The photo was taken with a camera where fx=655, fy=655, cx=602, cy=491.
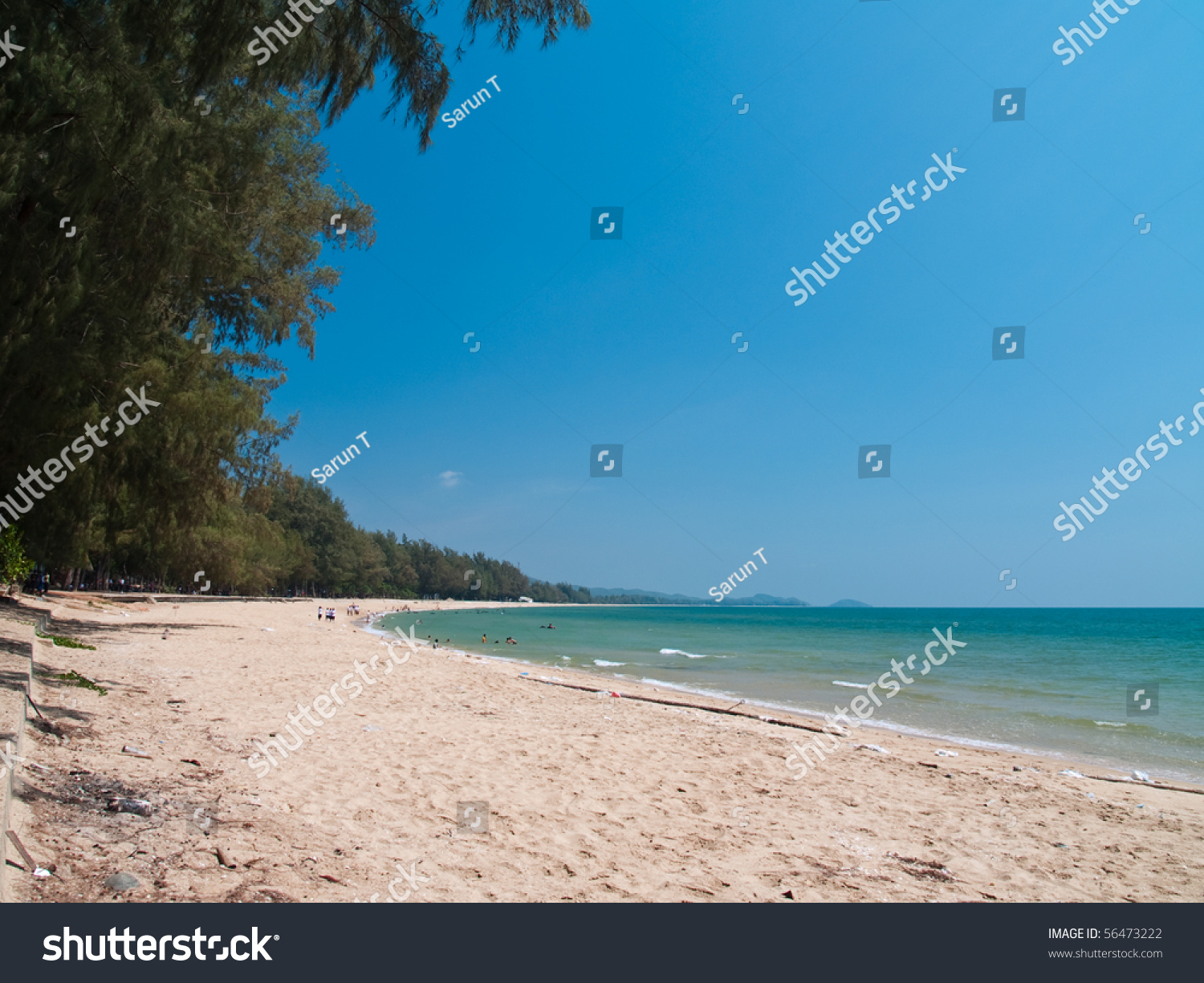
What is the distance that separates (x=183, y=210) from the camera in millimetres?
5562

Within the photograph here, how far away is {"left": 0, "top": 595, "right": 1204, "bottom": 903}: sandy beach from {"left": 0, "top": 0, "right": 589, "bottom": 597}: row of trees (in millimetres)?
3774

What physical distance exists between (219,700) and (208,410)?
7138 mm

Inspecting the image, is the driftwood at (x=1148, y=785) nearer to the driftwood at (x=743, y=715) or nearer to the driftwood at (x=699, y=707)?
the driftwood at (x=743, y=715)

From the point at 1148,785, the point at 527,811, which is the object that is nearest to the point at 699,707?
the point at 1148,785

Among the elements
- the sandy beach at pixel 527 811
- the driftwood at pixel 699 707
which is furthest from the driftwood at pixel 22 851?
the driftwood at pixel 699 707

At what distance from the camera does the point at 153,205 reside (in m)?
5.47

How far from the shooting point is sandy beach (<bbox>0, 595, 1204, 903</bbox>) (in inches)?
149

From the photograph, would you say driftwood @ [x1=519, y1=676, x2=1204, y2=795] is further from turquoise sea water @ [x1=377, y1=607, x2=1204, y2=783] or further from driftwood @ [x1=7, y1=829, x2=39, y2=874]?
driftwood @ [x1=7, y1=829, x2=39, y2=874]

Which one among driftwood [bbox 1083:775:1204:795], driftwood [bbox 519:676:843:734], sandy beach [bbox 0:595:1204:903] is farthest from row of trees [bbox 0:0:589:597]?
driftwood [bbox 1083:775:1204:795]

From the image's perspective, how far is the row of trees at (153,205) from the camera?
508cm

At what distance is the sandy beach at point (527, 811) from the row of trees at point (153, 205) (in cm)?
377

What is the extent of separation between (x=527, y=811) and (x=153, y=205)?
5943 mm
